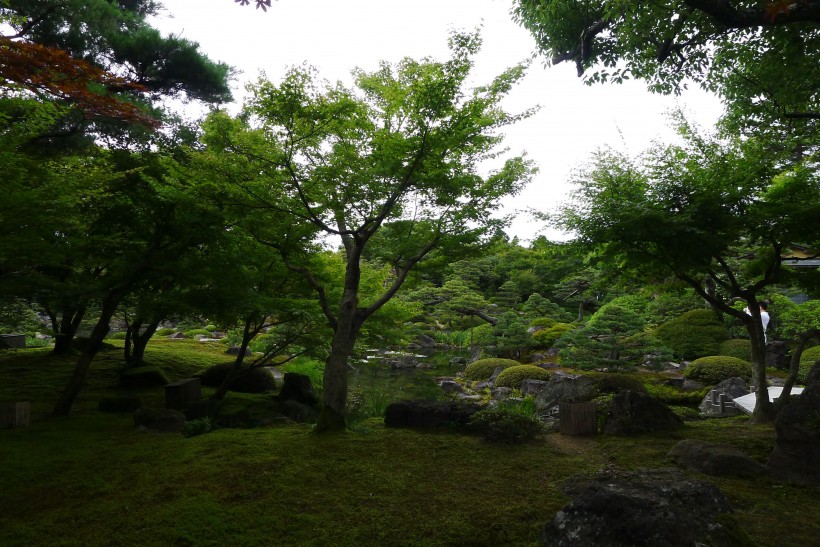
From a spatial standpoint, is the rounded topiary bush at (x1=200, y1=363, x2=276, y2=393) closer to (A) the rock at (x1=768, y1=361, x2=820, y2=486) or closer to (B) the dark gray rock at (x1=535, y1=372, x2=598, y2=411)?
(B) the dark gray rock at (x1=535, y1=372, x2=598, y2=411)

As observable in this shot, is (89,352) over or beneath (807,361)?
beneath

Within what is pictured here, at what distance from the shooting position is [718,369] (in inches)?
508

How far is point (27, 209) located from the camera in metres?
5.52

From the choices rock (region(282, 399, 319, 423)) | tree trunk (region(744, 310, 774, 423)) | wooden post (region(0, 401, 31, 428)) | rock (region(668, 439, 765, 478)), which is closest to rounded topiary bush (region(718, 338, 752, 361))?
tree trunk (region(744, 310, 774, 423))

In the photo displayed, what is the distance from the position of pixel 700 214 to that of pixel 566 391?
15.4 feet

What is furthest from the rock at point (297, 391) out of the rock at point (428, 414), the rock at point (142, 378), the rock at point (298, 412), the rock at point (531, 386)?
the rock at point (531, 386)

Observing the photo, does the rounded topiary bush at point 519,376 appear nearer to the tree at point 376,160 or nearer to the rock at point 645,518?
the tree at point 376,160

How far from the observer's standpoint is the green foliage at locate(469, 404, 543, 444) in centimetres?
604

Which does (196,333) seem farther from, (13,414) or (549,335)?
(13,414)

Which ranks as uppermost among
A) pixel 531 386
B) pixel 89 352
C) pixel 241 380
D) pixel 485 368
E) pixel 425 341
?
pixel 425 341

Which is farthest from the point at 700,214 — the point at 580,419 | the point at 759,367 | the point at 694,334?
the point at 694,334

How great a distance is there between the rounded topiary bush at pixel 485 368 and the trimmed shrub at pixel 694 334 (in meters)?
5.57

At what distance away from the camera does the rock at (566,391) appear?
897 cm

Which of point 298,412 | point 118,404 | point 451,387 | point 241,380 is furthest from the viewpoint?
point 451,387
